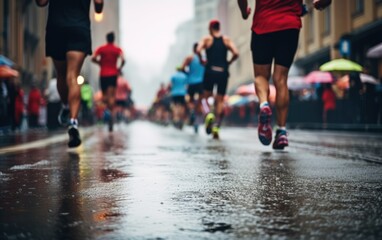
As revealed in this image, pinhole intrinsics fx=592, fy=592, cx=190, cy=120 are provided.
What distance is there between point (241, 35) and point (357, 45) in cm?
3069

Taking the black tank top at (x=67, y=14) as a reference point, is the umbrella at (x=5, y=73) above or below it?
above

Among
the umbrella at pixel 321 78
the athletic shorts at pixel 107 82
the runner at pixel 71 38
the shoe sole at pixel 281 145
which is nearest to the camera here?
the shoe sole at pixel 281 145

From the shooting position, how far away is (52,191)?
9.11ft

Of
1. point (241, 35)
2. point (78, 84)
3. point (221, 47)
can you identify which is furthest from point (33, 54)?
point (78, 84)

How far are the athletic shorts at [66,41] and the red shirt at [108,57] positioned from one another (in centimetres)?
678

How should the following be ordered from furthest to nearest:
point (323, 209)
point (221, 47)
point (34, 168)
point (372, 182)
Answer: point (221, 47), point (34, 168), point (372, 182), point (323, 209)

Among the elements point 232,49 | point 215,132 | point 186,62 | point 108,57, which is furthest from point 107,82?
point 215,132

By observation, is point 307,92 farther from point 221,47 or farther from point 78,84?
point 78,84

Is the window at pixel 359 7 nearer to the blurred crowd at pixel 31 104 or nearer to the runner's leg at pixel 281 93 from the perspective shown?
the blurred crowd at pixel 31 104

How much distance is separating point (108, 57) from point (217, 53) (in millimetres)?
3704

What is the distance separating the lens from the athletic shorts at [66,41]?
614 cm

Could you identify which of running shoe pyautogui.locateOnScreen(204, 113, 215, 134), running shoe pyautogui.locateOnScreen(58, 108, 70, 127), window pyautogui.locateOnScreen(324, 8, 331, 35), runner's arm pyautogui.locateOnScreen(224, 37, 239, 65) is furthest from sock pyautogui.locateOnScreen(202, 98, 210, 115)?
window pyautogui.locateOnScreen(324, 8, 331, 35)

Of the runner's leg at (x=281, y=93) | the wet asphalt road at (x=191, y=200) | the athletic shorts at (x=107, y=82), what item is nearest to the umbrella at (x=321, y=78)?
the athletic shorts at (x=107, y=82)

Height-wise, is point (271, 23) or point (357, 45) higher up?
point (357, 45)
